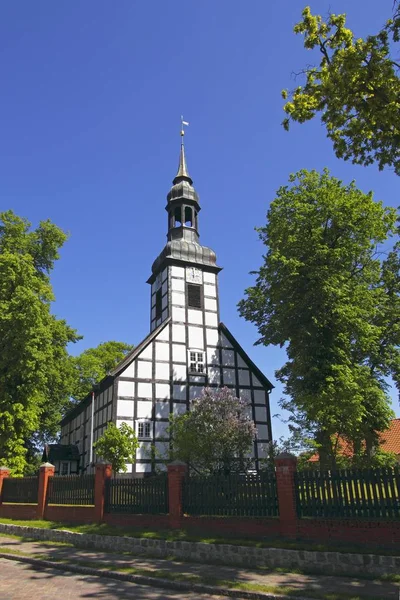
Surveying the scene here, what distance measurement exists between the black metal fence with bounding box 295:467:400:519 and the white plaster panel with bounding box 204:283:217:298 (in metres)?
19.2

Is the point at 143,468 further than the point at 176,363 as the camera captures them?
No

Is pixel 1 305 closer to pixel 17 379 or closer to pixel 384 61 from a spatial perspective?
pixel 17 379

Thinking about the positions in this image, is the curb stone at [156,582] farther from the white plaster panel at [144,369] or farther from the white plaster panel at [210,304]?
the white plaster panel at [210,304]

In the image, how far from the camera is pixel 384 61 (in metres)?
9.12

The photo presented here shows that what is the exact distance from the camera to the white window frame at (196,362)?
90.9 feet

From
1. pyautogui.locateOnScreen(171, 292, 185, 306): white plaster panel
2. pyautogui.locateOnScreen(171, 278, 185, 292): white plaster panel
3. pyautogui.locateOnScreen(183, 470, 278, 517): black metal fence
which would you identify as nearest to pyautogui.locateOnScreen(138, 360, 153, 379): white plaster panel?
pyautogui.locateOnScreen(171, 292, 185, 306): white plaster panel

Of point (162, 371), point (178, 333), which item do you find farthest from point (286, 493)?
point (178, 333)

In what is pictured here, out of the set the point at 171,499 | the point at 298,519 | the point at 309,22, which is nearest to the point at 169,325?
the point at 171,499

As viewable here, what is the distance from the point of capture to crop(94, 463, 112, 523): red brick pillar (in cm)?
1572

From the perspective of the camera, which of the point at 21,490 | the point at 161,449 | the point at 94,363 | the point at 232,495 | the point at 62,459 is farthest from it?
the point at 94,363

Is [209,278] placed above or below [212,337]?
above

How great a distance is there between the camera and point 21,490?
64.5 ft

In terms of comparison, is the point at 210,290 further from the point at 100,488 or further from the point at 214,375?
the point at 100,488

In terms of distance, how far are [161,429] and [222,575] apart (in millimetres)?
16244
